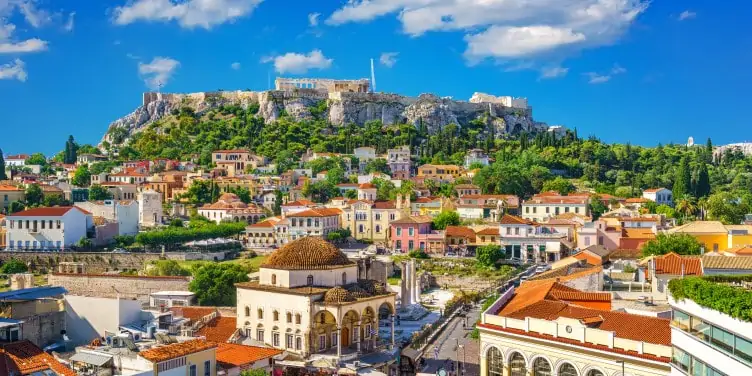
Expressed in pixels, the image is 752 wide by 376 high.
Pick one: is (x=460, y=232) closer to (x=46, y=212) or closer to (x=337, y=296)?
(x=46, y=212)

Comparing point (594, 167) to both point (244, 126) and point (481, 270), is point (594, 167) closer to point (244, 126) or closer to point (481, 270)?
point (481, 270)

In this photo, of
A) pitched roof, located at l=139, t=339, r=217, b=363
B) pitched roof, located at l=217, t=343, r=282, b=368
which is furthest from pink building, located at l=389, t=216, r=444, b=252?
pitched roof, located at l=139, t=339, r=217, b=363

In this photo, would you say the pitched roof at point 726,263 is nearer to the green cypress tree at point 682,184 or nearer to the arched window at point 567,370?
the arched window at point 567,370

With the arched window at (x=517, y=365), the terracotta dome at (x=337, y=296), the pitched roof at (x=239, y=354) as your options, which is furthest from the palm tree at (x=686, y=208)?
the arched window at (x=517, y=365)

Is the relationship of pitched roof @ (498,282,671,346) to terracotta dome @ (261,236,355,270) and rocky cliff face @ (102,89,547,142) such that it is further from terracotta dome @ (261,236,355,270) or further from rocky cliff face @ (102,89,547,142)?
rocky cliff face @ (102,89,547,142)

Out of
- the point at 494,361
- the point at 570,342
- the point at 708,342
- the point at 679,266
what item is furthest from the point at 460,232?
the point at 708,342
